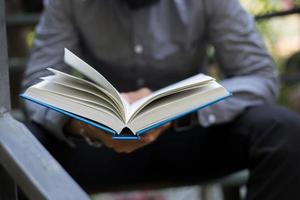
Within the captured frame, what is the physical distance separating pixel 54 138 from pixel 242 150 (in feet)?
1.70

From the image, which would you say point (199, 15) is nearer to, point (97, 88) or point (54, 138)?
point (54, 138)

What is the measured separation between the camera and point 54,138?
62.7 inches

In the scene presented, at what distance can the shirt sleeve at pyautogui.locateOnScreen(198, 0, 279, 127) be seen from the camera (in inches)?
66.0

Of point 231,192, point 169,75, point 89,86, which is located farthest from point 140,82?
point 89,86

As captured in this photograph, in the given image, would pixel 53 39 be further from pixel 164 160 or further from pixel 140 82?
pixel 164 160

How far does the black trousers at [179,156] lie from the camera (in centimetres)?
150

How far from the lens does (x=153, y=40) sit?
5.86ft

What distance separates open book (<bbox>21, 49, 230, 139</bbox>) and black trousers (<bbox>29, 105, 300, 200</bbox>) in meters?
0.39

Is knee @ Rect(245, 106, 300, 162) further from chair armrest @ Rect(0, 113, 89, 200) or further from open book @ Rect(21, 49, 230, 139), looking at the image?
chair armrest @ Rect(0, 113, 89, 200)

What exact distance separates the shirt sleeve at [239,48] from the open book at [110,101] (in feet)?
1.78

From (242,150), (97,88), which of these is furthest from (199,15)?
(97,88)

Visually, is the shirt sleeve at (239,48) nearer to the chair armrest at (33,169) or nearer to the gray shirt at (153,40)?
the gray shirt at (153,40)

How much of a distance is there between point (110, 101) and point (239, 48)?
2.47 ft

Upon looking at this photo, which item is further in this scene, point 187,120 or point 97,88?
point 187,120
